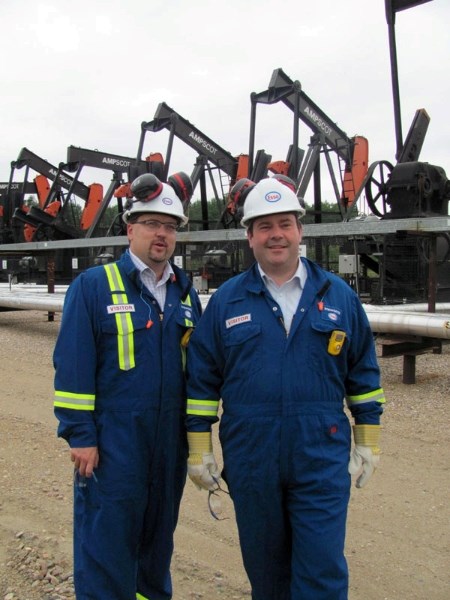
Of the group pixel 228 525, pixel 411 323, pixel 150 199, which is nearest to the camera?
pixel 150 199

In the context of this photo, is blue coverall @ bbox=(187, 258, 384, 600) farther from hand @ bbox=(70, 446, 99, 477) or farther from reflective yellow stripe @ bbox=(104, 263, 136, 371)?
hand @ bbox=(70, 446, 99, 477)

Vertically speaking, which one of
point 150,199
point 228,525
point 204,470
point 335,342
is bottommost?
point 228,525

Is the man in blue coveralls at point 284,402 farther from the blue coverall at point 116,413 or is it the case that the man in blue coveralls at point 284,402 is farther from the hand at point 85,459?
the hand at point 85,459

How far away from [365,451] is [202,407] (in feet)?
2.18

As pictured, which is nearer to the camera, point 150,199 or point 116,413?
point 116,413

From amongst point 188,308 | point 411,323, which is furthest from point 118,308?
point 411,323

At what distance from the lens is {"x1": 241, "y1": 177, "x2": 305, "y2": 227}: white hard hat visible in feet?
7.59

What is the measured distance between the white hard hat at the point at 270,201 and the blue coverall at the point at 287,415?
246mm

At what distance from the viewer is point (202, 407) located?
235 cm

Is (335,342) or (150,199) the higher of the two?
(150,199)

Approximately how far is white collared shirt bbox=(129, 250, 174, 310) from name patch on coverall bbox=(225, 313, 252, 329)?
0.36 m

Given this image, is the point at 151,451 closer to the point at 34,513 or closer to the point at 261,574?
the point at 261,574

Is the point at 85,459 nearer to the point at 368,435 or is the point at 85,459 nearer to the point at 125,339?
the point at 125,339

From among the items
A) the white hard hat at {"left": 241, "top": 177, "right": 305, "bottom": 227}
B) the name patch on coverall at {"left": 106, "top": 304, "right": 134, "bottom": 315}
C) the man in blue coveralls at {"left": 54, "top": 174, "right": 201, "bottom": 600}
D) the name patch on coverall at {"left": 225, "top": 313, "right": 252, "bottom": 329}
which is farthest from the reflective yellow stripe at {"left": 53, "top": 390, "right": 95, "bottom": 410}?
the white hard hat at {"left": 241, "top": 177, "right": 305, "bottom": 227}
